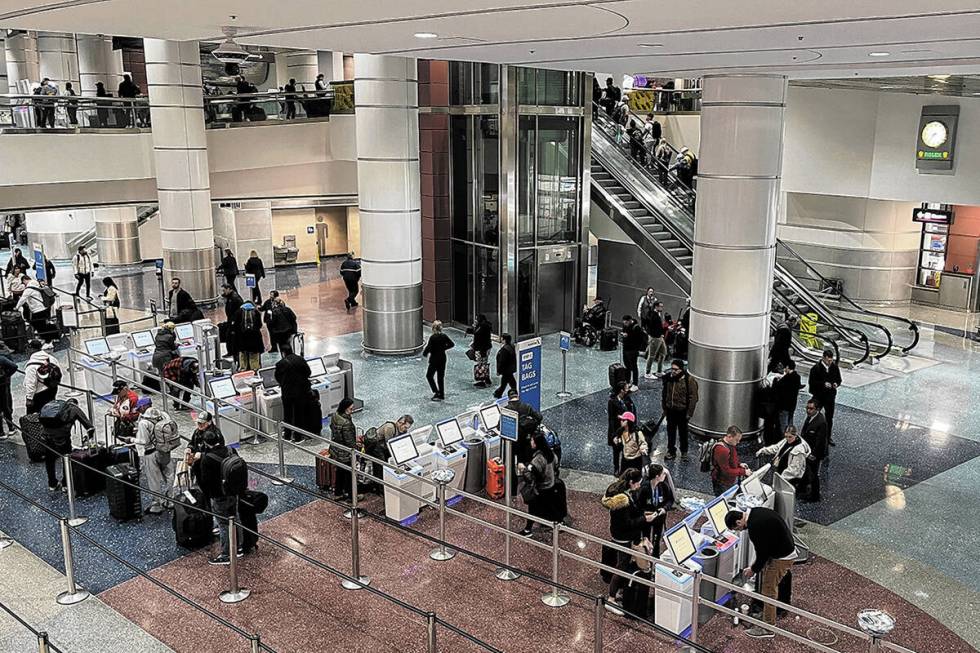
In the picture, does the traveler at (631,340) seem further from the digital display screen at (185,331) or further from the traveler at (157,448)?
the digital display screen at (185,331)

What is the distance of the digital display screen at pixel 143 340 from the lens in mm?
15867

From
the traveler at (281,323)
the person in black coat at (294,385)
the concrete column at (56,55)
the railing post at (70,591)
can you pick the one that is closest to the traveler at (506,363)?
the person in black coat at (294,385)

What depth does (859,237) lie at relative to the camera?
24.2 metres

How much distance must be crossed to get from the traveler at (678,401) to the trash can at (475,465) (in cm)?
287

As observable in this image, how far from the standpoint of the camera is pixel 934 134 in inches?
794

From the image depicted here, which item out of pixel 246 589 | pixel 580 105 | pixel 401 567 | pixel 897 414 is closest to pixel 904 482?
pixel 897 414

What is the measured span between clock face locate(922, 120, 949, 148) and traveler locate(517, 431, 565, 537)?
15.0 metres

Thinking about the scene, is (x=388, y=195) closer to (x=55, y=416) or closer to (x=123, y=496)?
(x=55, y=416)

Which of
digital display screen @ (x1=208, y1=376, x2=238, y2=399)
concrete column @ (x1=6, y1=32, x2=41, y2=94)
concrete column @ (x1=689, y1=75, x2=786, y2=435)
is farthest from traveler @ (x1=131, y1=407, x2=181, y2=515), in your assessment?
concrete column @ (x1=6, y1=32, x2=41, y2=94)

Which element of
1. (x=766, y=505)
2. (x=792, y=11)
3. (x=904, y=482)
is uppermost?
(x=792, y=11)

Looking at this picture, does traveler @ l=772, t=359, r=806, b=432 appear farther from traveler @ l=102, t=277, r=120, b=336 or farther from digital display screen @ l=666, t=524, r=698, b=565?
traveler @ l=102, t=277, r=120, b=336

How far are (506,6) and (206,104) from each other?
65.5ft

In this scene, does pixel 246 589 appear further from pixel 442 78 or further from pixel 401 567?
pixel 442 78

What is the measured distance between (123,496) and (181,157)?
13.7 metres
